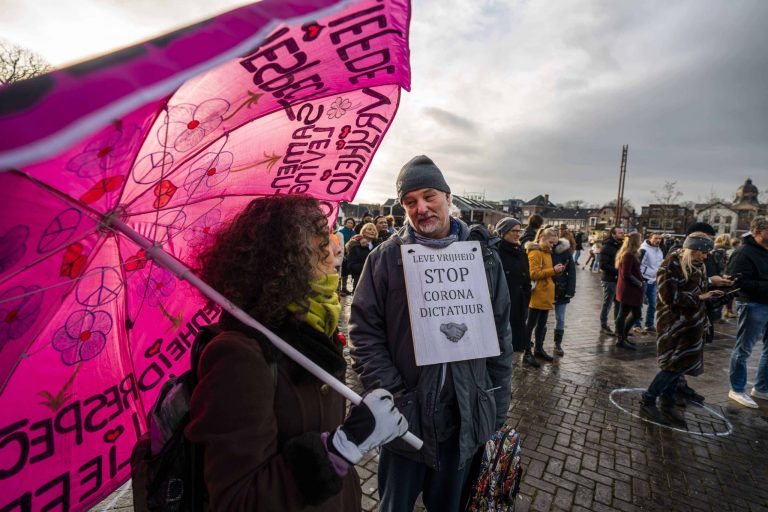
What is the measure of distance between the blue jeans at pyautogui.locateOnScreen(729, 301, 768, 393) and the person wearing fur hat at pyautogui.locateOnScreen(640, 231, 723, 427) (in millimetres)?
832

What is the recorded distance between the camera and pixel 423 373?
1862mm

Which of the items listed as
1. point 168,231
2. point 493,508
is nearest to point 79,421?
point 168,231

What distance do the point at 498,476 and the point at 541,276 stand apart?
414 centimetres

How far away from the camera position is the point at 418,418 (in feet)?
6.03

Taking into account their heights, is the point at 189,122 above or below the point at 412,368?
above

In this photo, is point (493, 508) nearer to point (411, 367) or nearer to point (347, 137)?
point (411, 367)

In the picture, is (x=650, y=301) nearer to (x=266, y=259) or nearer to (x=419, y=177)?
(x=419, y=177)

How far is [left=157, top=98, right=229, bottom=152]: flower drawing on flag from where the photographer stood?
3.06 ft

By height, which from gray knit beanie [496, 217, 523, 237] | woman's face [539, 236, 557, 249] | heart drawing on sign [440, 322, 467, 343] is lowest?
heart drawing on sign [440, 322, 467, 343]

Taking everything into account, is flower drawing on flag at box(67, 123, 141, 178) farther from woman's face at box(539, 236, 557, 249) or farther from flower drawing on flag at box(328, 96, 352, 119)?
woman's face at box(539, 236, 557, 249)

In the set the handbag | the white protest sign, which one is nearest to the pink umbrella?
the white protest sign

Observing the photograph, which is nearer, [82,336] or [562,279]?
[82,336]

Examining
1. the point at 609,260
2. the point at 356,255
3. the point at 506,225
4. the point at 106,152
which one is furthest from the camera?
the point at 356,255

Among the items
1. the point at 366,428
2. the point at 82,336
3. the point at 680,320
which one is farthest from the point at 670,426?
the point at 82,336
